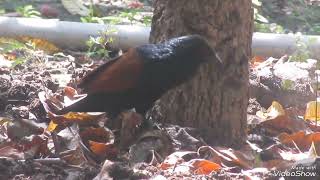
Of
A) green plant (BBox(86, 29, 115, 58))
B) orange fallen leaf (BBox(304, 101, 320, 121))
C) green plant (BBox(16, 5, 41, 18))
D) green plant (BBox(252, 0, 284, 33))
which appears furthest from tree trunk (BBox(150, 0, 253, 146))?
green plant (BBox(16, 5, 41, 18))

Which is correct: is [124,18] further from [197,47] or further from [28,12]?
[197,47]

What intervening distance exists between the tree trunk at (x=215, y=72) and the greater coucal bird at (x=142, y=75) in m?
0.09

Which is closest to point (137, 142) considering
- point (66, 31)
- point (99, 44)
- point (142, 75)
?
point (142, 75)

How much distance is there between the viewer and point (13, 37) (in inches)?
250

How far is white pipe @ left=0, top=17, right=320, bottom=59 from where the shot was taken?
248 inches

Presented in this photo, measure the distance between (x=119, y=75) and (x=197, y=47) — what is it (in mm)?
505

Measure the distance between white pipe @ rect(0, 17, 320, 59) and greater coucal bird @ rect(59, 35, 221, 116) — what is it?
187 cm

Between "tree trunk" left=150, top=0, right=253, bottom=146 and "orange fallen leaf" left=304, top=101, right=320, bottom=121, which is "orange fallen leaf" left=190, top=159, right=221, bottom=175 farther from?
"orange fallen leaf" left=304, top=101, right=320, bottom=121

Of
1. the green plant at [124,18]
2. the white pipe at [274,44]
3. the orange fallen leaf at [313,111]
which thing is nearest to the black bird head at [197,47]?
the orange fallen leaf at [313,111]

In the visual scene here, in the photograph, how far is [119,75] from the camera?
4.32 m

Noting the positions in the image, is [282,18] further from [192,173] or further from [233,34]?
[192,173]

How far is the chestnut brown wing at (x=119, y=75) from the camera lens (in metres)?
4.32

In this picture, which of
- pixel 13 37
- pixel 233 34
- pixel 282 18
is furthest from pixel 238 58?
pixel 282 18

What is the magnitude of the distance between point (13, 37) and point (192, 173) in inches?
122
